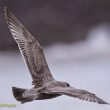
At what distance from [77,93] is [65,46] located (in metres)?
0.34

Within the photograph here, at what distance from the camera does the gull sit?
255cm

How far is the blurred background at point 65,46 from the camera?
259 cm

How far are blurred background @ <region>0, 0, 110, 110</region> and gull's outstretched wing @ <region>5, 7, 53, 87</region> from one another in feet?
0.11

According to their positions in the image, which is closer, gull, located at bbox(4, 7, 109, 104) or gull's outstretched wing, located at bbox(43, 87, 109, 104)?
gull's outstretched wing, located at bbox(43, 87, 109, 104)

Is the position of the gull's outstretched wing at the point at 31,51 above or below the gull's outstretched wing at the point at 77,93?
above

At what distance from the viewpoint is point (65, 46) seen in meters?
2.66

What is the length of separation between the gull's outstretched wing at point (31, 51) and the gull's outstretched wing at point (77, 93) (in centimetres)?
9

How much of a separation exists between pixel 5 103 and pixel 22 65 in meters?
0.22

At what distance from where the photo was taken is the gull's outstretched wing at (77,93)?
2348 mm

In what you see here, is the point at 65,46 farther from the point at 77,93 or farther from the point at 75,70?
the point at 77,93

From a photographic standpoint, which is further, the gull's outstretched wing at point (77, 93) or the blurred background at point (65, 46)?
the blurred background at point (65, 46)

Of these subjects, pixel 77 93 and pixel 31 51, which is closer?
pixel 77 93

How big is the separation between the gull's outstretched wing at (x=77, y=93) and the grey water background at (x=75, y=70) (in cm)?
8

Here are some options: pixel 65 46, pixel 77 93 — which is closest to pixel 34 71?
pixel 65 46
